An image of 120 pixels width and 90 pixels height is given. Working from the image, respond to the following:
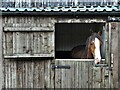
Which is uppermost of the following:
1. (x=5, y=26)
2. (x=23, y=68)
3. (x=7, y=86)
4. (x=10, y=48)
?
(x=5, y=26)

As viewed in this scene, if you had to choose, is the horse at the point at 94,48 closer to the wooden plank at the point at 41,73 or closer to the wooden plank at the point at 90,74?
the wooden plank at the point at 90,74

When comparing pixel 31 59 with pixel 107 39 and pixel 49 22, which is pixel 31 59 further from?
pixel 107 39

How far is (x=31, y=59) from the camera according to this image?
28.8 feet

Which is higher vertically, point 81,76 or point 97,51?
point 97,51

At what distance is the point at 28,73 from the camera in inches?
347

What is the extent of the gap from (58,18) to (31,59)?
1570 mm

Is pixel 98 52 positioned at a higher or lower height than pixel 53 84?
higher

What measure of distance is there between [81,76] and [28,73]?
5.59 feet

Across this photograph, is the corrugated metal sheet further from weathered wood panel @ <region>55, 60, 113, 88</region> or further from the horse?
weathered wood panel @ <region>55, 60, 113, 88</region>

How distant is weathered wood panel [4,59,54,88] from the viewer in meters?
8.79

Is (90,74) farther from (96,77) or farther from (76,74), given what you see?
(76,74)

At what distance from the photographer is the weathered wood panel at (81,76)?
8.74m

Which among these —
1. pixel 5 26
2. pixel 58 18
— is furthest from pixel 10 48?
pixel 58 18

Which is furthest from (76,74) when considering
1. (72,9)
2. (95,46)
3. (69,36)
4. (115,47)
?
(69,36)
